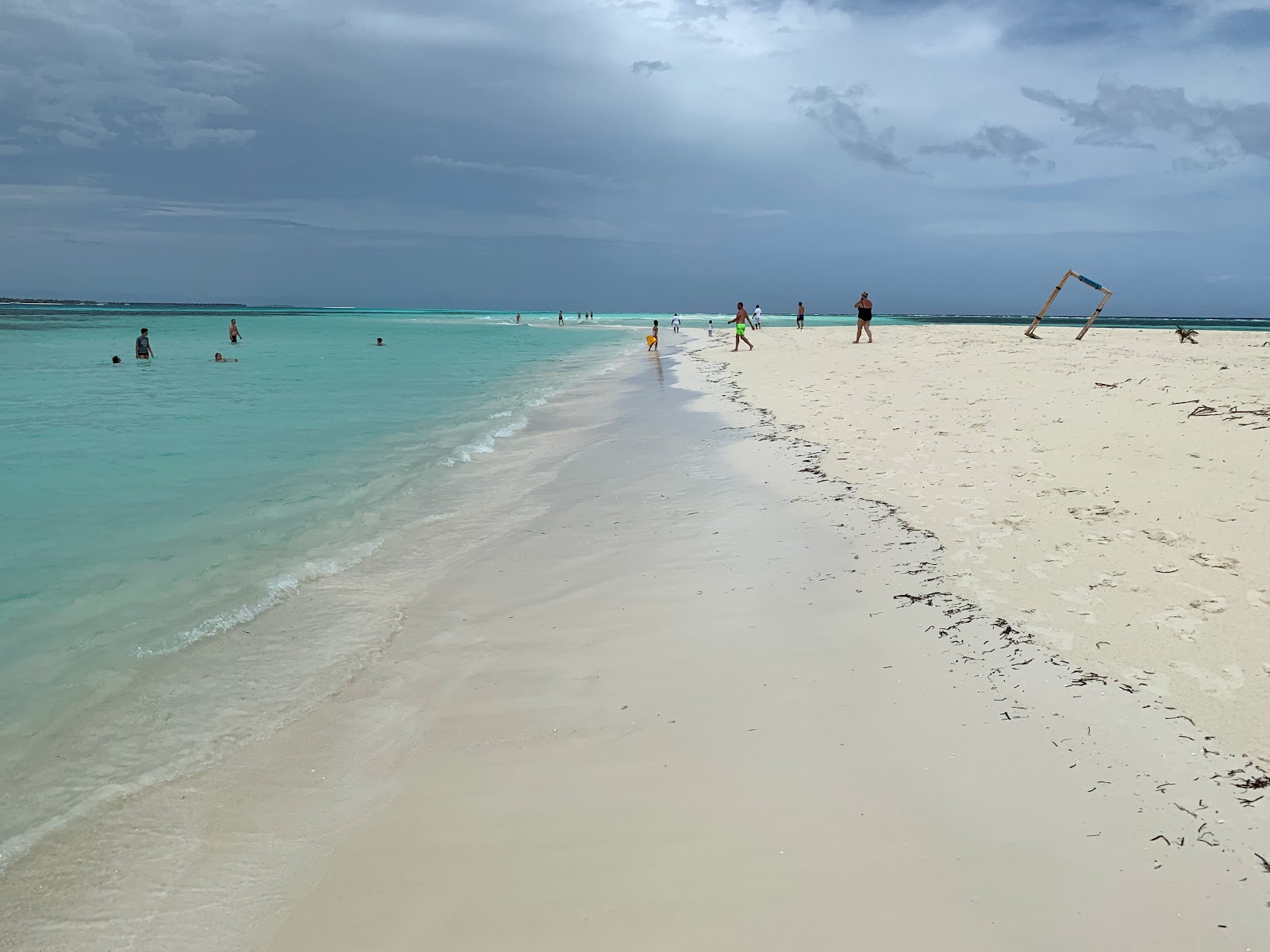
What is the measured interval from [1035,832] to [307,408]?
19.3 metres

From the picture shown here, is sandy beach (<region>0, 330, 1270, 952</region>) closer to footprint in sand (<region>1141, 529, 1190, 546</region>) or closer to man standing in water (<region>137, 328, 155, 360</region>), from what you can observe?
footprint in sand (<region>1141, 529, 1190, 546</region>)

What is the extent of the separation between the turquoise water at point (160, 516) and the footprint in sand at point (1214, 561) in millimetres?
6604

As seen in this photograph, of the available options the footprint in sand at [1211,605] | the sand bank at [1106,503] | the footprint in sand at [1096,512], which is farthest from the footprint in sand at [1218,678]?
the footprint in sand at [1096,512]

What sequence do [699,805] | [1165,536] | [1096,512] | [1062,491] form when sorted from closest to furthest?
[699,805]
[1165,536]
[1096,512]
[1062,491]

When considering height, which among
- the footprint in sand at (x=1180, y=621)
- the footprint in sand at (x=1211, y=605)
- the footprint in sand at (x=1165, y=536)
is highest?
the footprint in sand at (x=1165, y=536)

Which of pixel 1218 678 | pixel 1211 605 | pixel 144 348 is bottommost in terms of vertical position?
pixel 1218 678

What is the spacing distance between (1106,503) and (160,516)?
10.1 m

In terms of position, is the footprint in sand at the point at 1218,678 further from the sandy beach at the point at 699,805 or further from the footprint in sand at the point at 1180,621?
the footprint in sand at the point at 1180,621

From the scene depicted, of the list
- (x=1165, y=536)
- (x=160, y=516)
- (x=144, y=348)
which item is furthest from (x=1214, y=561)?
(x=144, y=348)

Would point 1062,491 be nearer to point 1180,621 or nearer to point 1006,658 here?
point 1180,621

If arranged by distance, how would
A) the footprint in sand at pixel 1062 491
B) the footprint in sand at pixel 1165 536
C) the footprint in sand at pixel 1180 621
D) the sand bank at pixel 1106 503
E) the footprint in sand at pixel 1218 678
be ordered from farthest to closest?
1. the footprint in sand at pixel 1062 491
2. the footprint in sand at pixel 1165 536
3. the footprint in sand at pixel 1180 621
4. the sand bank at pixel 1106 503
5. the footprint in sand at pixel 1218 678

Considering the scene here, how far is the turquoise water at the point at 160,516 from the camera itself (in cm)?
448

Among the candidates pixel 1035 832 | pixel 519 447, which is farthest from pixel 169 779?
pixel 519 447

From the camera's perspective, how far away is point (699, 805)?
3.26m
